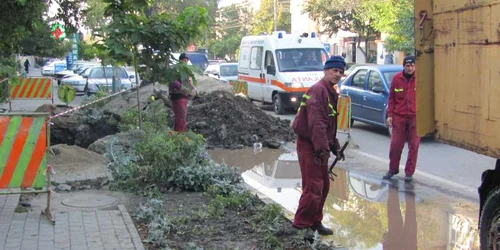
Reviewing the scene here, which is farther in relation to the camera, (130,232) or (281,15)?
(281,15)

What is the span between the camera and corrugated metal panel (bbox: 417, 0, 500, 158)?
12.5 ft

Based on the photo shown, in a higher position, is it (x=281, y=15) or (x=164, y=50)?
(x=281, y=15)

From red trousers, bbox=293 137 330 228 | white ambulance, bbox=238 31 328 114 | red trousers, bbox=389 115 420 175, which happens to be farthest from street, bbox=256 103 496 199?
white ambulance, bbox=238 31 328 114

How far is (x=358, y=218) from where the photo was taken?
6.71m

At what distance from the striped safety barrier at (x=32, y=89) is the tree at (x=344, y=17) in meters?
24.3

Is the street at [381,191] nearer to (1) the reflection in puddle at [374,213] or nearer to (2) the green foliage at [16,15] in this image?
(1) the reflection in puddle at [374,213]

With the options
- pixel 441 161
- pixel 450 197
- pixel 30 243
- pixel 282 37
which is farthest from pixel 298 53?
pixel 30 243

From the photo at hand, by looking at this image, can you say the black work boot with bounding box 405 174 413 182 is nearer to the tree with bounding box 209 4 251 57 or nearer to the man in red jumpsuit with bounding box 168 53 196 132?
the man in red jumpsuit with bounding box 168 53 196 132

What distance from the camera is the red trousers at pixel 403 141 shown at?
844 centimetres

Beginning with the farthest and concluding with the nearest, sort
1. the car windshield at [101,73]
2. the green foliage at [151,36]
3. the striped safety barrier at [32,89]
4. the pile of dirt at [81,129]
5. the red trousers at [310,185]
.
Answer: the car windshield at [101,73]
the striped safety barrier at [32,89]
the pile of dirt at [81,129]
the green foliage at [151,36]
the red trousers at [310,185]

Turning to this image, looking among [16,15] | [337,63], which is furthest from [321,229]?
[16,15]

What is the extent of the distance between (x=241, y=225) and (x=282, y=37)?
40.6 ft

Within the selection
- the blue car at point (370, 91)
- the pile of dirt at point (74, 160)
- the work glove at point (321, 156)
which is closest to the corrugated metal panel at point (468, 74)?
the work glove at point (321, 156)

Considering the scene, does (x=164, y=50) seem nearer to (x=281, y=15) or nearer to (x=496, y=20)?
(x=496, y=20)
